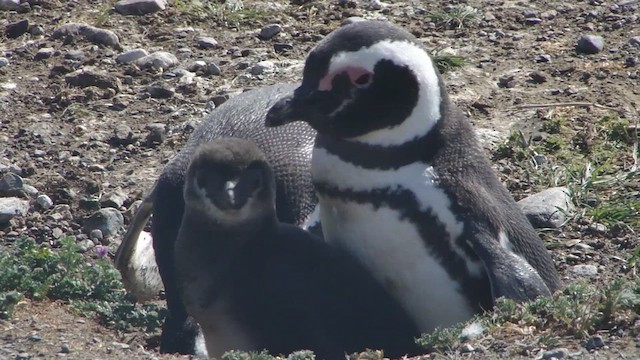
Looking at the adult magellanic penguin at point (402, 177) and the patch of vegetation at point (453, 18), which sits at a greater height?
the adult magellanic penguin at point (402, 177)

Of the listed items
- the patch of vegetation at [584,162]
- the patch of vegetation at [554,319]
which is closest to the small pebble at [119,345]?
the patch of vegetation at [554,319]

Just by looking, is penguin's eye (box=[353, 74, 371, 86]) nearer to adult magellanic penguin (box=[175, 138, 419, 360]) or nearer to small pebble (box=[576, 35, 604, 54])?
adult magellanic penguin (box=[175, 138, 419, 360])

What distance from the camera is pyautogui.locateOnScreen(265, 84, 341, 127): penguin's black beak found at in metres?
4.29

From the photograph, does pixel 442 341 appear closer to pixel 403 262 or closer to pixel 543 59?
pixel 403 262

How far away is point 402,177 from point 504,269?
45 centimetres

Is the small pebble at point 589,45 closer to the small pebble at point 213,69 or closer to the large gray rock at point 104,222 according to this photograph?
the small pebble at point 213,69

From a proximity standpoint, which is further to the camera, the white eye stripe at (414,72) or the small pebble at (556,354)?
the white eye stripe at (414,72)

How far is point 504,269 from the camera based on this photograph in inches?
167

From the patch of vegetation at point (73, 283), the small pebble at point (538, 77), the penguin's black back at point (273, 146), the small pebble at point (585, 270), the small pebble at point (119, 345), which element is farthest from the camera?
the small pebble at point (538, 77)

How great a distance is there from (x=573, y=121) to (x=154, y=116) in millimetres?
1925

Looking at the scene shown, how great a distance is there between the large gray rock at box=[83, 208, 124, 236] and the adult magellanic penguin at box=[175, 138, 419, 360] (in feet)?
3.62

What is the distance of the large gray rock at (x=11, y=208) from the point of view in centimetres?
542

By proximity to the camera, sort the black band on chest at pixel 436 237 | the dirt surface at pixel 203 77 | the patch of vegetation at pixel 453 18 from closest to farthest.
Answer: the black band on chest at pixel 436 237 < the dirt surface at pixel 203 77 < the patch of vegetation at pixel 453 18

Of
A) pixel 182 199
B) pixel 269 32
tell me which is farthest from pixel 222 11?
pixel 182 199
